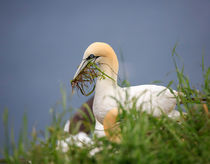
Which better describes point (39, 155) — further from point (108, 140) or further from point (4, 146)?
point (108, 140)

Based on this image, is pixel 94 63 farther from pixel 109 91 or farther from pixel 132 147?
pixel 132 147

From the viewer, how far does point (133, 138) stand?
58cm

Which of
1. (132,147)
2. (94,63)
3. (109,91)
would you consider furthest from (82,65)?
(132,147)

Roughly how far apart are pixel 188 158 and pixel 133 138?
0.54ft

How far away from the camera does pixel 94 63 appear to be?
4.00ft

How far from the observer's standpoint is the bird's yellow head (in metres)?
1.22

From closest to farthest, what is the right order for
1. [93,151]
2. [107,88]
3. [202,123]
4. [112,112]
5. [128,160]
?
[128,160], [93,151], [202,123], [112,112], [107,88]

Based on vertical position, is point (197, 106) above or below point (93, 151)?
above

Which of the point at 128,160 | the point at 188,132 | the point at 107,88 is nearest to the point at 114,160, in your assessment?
the point at 128,160

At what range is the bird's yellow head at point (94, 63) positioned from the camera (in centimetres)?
122

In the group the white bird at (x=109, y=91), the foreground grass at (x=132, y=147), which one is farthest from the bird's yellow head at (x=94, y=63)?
the foreground grass at (x=132, y=147)

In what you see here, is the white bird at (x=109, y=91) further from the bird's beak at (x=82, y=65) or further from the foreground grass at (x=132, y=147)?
the foreground grass at (x=132, y=147)

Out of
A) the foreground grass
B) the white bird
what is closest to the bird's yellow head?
the white bird

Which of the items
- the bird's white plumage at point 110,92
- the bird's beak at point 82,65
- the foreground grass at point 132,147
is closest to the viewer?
the foreground grass at point 132,147
